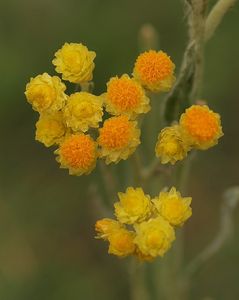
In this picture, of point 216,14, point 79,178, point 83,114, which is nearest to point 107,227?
point 83,114

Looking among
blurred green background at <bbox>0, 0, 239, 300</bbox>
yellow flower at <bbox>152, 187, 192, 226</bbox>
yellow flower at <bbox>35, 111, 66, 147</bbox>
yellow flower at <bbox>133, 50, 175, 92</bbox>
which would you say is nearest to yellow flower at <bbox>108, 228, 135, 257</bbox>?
yellow flower at <bbox>152, 187, 192, 226</bbox>

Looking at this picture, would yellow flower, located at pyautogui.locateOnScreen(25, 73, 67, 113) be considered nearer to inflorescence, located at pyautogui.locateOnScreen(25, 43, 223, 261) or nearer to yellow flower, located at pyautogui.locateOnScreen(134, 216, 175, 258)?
inflorescence, located at pyautogui.locateOnScreen(25, 43, 223, 261)

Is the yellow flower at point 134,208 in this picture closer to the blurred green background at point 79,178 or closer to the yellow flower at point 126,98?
the yellow flower at point 126,98

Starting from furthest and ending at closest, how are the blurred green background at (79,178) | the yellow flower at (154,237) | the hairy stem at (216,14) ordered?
the blurred green background at (79,178), the hairy stem at (216,14), the yellow flower at (154,237)

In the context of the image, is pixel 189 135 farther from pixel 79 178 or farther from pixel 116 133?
pixel 79 178

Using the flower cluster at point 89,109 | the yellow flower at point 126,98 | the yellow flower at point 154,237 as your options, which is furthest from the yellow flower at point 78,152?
the yellow flower at point 154,237

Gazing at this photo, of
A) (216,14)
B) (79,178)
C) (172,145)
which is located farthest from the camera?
(79,178)

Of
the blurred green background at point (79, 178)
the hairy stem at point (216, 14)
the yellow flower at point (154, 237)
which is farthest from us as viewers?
the blurred green background at point (79, 178)
